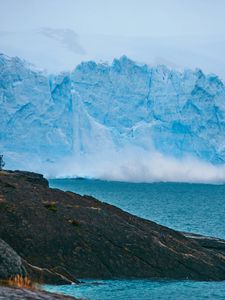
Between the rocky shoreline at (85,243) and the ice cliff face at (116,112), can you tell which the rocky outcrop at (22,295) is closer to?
the rocky shoreline at (85,243)

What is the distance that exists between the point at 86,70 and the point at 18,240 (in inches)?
4802

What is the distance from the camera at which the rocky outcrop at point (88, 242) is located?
3528cm

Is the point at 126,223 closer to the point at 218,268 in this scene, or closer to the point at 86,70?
the point at 218,268

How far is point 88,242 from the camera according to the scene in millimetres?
36875

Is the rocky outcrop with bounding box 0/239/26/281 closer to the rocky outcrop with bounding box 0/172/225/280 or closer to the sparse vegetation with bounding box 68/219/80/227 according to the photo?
the rocky outcrop with bounding box 0/172/225/280

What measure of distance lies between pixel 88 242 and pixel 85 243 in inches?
10.4

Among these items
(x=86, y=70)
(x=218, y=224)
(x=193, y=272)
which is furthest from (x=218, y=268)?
(x=86, y=70)

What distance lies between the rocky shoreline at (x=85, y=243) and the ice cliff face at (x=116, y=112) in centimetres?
10528

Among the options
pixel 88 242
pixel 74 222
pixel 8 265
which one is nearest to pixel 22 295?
pixel 8 265

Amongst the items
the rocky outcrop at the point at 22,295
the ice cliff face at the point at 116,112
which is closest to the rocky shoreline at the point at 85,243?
the rocky outcrop at the point at 22,295

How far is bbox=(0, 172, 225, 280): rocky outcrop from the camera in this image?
3528 centimetres

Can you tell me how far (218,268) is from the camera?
130ft

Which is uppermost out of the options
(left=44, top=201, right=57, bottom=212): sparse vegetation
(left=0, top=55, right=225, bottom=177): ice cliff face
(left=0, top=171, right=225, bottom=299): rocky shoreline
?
(left=0, top=55, right=225, bottom=177): ice cliff face

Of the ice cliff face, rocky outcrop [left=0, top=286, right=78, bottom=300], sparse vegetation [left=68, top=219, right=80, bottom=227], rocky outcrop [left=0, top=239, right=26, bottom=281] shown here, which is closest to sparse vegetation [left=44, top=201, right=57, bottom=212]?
sparse vegetation [left=68, top=219, right=80, bottom=227]
